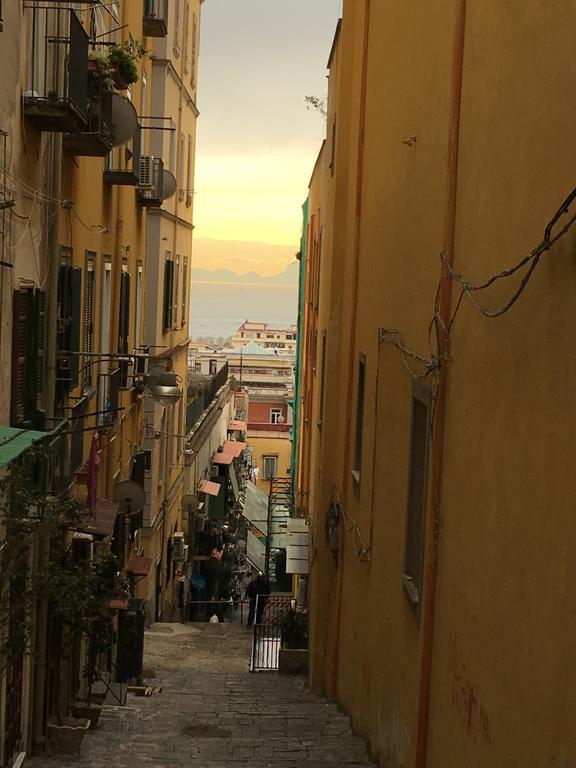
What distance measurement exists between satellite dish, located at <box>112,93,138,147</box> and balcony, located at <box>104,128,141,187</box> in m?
1.87

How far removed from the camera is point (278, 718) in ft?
48.9

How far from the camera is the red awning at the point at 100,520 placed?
1361cm

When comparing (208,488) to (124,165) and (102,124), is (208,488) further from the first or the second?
(102,124)

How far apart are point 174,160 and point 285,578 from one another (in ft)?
45.6

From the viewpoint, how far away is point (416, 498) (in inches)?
417

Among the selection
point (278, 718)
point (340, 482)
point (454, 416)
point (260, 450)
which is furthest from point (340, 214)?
point (260, 450)

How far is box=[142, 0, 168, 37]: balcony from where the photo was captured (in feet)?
71.2

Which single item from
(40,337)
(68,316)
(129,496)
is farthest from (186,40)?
(40,337)

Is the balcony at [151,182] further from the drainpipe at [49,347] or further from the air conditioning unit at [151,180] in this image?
the drainpipe at [49,347]

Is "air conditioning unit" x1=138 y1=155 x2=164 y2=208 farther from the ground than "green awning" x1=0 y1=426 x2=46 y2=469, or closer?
farther from the ground

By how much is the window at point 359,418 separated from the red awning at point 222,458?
31.3 metres

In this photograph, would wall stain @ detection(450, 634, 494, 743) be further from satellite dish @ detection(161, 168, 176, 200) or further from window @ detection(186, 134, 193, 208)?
window @ detection(186, 134, 193, 208)

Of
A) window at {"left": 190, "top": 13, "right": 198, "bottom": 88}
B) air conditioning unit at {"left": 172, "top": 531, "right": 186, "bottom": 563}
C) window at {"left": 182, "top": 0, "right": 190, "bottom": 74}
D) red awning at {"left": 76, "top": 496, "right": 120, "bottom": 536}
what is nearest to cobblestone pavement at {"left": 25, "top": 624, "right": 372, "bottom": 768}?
red awning at {"left": 76, "top": 496, "right": 120, "bottom": 536}

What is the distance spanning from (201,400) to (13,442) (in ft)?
104
